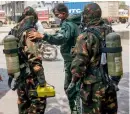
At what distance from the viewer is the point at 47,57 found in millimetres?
11688

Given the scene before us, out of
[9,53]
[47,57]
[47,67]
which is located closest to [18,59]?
[9,53]

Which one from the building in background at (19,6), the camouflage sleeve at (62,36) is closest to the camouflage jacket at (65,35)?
the camouflage sleeve at (62,36)

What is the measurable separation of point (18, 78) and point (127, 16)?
181 ft

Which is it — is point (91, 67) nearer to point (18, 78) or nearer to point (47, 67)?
point (18, 78)

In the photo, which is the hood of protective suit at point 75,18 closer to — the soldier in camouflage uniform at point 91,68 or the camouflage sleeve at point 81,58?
the soldier in camouflage uniform at point 91,68

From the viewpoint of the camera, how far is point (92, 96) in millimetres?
3754

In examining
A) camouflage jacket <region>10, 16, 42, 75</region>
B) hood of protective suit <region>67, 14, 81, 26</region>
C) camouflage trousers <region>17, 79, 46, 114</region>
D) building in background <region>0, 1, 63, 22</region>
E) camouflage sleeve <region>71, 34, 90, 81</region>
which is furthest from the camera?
building in background <region>0, 1, 63, 22</region>

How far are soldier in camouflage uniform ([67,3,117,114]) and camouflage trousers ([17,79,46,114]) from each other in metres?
0.74

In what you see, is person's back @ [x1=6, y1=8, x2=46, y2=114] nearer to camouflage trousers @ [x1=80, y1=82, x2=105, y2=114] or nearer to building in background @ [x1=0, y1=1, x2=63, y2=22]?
camouflage trousers @ [x1=80, y1=82, x2=105, y2=114]

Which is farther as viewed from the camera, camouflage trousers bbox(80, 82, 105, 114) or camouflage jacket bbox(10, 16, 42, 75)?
camouflage jacket bbox(10, 16, 42, 75)

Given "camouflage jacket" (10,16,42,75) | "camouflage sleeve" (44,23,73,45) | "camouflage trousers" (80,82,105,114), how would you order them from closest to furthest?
1. "camouflage trousers" (80,82,105,114)
2. "camouflage jacket" (10,16,42,75)
3. "camouflage sleeve" (44,23,73,45)

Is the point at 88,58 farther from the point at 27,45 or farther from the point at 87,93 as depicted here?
the point at 27,45

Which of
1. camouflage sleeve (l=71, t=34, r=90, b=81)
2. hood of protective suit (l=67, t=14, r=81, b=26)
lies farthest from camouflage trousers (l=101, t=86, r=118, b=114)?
hood of protective suit (l=67, t=14, r=81, b=26)

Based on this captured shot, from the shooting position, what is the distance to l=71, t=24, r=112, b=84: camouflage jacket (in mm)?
3619
